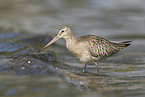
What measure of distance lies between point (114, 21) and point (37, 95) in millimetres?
9535

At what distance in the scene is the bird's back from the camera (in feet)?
26.0

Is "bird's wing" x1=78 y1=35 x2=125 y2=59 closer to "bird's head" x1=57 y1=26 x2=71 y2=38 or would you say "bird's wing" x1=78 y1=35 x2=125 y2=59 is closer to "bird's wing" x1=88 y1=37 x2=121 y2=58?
"bird's wing" x1=88 y1=37 x2=121 y2=58

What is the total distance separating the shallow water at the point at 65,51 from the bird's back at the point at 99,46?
17.5 inches

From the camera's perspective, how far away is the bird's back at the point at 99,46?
7.91 metres

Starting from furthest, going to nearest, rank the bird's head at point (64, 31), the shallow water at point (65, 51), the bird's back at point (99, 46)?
the bird's back at point (99, 46) → the bird's head at point (64, 31) → the shallow water at point (65, 51)

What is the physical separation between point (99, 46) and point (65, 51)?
236 cm

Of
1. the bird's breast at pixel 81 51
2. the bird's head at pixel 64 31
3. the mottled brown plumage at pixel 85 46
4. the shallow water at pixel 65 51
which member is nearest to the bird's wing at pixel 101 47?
the mottled brown plumage at pixel 85 46


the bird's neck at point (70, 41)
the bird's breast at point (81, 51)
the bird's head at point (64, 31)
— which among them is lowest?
the bird's breast at point (81, 51)

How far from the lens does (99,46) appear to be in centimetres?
815

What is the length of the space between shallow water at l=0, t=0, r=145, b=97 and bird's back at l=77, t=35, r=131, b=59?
0.44 m

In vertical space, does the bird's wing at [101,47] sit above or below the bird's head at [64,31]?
below

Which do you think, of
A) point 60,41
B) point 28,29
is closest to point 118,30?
point 60,41

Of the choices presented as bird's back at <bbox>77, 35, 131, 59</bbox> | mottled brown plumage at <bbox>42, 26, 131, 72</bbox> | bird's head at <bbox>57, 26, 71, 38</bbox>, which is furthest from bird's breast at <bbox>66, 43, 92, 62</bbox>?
bird's head at <bbox>57, 26, 71, 38</bbox>

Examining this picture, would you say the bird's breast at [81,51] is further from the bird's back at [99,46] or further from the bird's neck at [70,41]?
the bird's back at [99,46]
